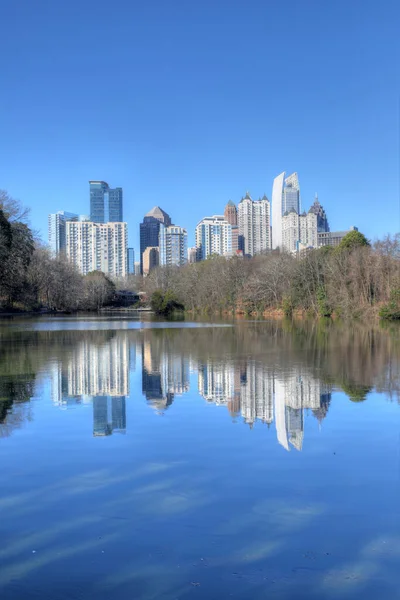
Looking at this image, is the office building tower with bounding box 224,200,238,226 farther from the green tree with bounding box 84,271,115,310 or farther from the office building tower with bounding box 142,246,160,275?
the green tree with bounding box 84,271,115,310

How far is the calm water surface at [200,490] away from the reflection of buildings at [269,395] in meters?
0.05

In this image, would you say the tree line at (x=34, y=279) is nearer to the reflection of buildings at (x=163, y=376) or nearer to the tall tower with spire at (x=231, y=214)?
the reflection of buildings at (x=163, y=376)

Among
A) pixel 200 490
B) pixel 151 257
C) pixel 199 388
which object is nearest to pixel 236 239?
pixel 151 257

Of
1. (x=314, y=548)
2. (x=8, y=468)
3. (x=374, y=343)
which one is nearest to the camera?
(x=314, y=548)

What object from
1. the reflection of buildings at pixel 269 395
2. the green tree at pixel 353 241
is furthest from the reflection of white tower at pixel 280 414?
the green tree at pixel 353 241

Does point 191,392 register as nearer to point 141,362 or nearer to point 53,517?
point 141,362

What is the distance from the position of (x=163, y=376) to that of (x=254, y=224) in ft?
576

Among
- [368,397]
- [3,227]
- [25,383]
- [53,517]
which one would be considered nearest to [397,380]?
[368,397]

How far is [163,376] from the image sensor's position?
1327 centimetres

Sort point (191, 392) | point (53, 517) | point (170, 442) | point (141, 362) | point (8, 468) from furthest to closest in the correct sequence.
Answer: point (141, 362), point (191, 392), point (170, 442), point (8, 468), point (53, 517)

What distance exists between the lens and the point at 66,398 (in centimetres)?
1033

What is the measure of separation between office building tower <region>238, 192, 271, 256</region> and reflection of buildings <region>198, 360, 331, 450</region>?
6684 inches

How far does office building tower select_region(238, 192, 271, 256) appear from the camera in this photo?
601 feet

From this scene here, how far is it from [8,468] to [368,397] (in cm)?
679
